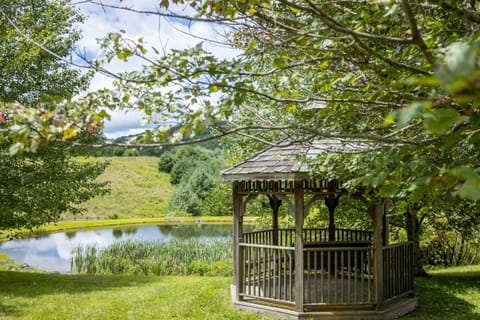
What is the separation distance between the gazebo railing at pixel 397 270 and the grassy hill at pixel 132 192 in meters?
38.3

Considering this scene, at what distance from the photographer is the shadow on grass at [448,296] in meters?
8.86

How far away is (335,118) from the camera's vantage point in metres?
3.91

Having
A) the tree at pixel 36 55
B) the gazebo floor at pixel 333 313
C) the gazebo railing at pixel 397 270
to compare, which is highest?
the tree at pixel 36 55

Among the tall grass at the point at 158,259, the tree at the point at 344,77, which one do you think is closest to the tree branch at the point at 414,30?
the tree at the point at 344,77

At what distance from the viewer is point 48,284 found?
12.3 meters

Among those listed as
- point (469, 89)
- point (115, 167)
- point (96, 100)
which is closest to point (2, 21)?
point (96, 100)

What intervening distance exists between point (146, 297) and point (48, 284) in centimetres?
353

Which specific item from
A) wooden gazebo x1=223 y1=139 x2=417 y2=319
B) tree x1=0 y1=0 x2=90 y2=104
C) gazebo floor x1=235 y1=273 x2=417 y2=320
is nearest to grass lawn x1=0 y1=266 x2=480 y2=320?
gazebo floor x1=235 y1=273 x2=417 y2=320

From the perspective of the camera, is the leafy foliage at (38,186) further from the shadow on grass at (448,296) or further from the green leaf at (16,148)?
the green leaf at (16,148)

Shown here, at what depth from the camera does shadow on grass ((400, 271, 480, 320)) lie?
8859 mm

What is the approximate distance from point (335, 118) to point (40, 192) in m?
9.63

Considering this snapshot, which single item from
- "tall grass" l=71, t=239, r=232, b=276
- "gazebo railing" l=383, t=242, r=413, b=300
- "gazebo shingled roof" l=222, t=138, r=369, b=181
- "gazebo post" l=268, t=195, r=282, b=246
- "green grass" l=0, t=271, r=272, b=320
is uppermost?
"gazebo shingled roof" l=222, t=138, r=369, b=181

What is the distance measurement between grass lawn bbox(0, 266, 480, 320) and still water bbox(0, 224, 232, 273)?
6.42 meters

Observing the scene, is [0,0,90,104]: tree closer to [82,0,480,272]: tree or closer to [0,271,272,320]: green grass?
[0,271,272,320]: green grass
